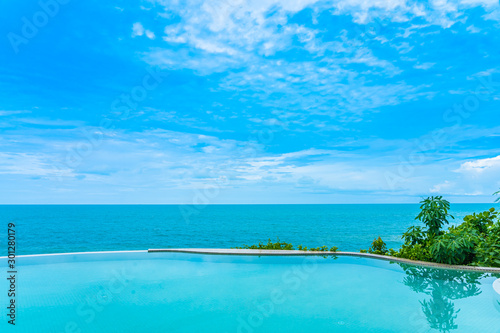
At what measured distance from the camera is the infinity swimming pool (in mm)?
5504

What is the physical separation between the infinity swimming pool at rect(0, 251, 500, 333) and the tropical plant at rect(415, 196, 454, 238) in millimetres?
1290

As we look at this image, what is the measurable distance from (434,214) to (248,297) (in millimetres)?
6153

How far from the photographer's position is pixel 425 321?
5.64 m

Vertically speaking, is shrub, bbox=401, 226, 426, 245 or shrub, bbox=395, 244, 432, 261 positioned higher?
shrub, bbox=401, 226, 426, 245

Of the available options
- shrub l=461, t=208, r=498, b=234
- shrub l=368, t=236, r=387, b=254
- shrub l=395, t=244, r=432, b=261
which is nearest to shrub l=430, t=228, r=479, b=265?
shrub l=395, t=244, r=432, b=261

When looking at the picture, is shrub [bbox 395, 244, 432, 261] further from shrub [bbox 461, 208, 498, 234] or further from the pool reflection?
shrub [bbox 461, 208, 498, 234]

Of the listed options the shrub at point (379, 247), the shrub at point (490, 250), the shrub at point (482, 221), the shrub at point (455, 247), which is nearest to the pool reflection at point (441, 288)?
the shrub at point (455, 247)

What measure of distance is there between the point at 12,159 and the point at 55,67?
563 cm

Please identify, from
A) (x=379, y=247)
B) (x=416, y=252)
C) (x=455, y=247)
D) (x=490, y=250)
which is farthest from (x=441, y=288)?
(x=379, y=247)

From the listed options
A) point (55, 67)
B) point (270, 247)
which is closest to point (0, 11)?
point (55, 67)

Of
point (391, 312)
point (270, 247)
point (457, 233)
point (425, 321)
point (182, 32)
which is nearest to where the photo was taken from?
point (425, 321)

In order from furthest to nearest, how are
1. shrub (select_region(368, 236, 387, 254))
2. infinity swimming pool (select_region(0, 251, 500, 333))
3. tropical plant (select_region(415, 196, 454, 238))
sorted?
shrub (select_region(368, 236, 387, 254)), tropical plant (select_region(415, 196, 454, 238)), infinity swimming pool (select_region(0, 251, 500, 333))

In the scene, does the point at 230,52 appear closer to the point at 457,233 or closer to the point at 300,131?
the point at 300,131

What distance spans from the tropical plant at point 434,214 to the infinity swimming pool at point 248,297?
1290 millimetres
